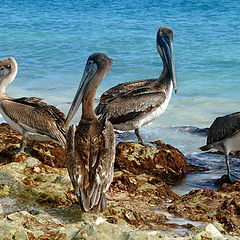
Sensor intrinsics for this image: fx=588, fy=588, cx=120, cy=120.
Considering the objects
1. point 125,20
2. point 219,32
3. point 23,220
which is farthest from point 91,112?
point 125,20

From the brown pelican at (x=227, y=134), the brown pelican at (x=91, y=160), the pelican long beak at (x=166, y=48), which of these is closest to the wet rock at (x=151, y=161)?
the brown pelican at (x=227, y=134)

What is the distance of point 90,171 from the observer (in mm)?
4465

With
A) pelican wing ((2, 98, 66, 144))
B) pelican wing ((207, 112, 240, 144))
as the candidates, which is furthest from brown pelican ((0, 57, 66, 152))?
pelican wing ((207, 112, 240, 144))

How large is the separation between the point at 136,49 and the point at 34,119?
12236 millimetres

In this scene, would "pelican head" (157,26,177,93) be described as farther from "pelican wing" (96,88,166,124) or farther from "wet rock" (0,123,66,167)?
"wet rock" (0,123,66,167)

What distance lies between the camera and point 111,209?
4.51 metres

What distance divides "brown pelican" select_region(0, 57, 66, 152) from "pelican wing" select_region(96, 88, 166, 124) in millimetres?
920

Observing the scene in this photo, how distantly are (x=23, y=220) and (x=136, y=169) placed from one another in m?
2.57

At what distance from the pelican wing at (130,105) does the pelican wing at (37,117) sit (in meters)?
0.93

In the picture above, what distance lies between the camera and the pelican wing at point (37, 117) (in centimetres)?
628

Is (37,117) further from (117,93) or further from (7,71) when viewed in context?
(7,71)

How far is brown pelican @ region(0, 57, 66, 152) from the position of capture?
6293 mm

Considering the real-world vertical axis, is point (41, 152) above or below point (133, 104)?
below

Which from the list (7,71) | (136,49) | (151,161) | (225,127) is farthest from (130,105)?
(136,49)
